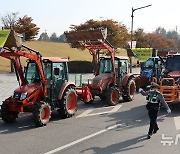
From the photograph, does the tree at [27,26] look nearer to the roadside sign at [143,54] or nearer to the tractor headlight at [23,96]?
the roadside sign at [143,54]

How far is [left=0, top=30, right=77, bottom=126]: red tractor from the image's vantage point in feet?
33.3

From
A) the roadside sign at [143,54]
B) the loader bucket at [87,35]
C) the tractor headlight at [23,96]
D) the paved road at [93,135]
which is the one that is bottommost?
the paved road at [93,135]

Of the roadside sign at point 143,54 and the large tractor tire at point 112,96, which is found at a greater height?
the roadside sign at point 143,54

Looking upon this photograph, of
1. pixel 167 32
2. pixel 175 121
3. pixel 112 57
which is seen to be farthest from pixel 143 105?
pixel 167 32

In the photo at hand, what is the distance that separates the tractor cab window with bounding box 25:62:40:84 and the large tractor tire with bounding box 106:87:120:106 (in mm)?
4469

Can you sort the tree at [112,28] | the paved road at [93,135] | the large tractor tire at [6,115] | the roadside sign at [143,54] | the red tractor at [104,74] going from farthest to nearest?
1. the tree at [112,28]
2. the roadside sign at [143,54]
3. the red tractor at [104,74]
4. the large tractor tire at [6,115]
5. the paved road at [93,135]

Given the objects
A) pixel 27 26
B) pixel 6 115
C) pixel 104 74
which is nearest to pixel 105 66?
pixel 104 74

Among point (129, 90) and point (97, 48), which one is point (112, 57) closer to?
point (97, 48)

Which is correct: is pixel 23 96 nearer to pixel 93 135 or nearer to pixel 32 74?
pixel 32 74

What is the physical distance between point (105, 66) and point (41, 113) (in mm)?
6298

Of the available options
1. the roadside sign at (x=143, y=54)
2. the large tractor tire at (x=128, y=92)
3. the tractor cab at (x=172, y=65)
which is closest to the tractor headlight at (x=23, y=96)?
the large tractor tire at (x=128, y=92)

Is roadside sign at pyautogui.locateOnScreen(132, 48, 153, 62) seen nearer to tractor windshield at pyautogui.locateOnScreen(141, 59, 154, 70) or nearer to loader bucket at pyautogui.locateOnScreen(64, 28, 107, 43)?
tractor windshield at pyautogui.locateOnScreen(141, 59, 154, 70)

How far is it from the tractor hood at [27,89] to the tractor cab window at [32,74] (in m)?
0.30

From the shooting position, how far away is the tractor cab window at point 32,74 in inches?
434
